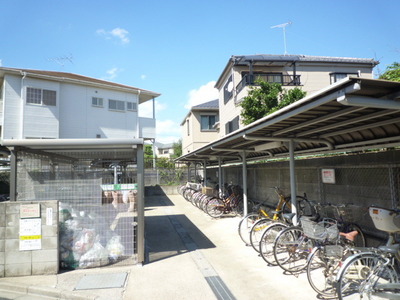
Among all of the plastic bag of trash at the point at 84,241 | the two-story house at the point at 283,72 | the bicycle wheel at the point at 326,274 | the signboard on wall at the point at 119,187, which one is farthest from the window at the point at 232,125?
the bicycle wheel at the point at 326,274

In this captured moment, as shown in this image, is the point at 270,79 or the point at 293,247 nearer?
the point at 293,247

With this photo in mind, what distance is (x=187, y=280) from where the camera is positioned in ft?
13.3

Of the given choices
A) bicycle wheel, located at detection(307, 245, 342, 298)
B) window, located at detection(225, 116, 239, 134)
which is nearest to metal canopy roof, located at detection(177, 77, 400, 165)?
bicycle wheel, located at detection(307, 245, 342, 298)

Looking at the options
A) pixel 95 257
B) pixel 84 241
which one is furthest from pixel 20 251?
pixel 95 257

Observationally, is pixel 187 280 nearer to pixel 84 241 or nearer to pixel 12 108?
pixel 84 241

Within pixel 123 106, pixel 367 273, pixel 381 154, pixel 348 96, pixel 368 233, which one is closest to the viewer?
pixel 348 96

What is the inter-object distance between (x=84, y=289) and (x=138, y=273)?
2.75 ft

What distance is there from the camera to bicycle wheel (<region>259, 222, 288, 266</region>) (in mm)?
4599

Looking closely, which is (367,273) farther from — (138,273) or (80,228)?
(80,228)

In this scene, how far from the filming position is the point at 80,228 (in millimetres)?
4648

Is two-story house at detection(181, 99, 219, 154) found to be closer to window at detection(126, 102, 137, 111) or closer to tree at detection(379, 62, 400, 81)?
window at detection(126, 102, 137, 111)

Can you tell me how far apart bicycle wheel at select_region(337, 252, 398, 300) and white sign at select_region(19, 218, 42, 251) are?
4.22 m

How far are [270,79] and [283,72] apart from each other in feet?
3.62

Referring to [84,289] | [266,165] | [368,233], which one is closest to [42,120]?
[266,165]
